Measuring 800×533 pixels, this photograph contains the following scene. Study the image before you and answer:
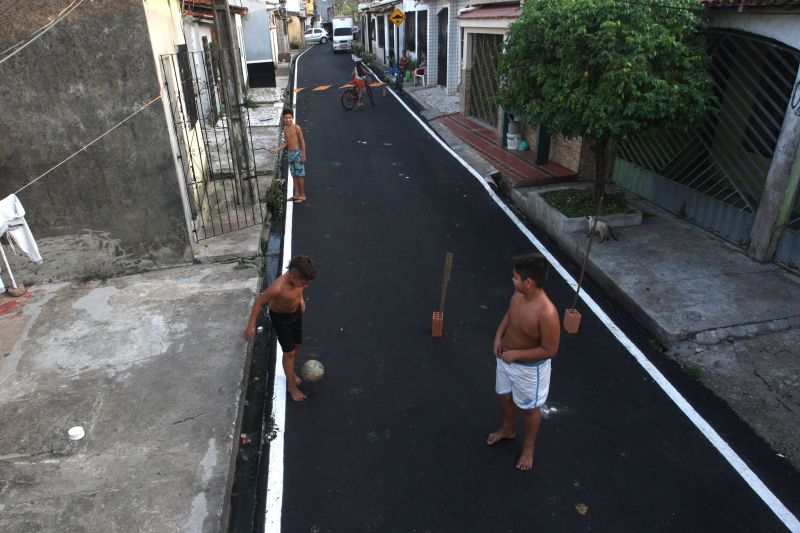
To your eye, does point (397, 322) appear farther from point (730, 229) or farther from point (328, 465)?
point (730, 229)

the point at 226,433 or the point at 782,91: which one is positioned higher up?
the point at 782,91

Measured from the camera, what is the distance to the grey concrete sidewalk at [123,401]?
3.94 m

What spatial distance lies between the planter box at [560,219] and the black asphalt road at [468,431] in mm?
1034

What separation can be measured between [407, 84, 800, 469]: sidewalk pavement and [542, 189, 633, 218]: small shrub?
1.00 feet

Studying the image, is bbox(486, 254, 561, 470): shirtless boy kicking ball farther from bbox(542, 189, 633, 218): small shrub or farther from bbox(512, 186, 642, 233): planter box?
bbox(542, 189, 633, 218): small shrub

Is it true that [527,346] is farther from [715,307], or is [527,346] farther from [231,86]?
[231,86]

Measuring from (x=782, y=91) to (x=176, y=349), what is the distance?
8421mm

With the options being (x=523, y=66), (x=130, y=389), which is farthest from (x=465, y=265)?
(x=130, y=389)

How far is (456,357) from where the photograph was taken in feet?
18.9

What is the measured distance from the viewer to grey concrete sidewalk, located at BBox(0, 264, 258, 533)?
155 inches

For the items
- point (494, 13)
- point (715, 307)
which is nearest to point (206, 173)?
point (494, 13)

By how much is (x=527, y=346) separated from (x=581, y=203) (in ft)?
19.1

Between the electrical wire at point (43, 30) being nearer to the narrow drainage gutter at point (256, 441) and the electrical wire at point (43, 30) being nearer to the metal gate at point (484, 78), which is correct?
the narrow drainage gutter at point (256, 441)

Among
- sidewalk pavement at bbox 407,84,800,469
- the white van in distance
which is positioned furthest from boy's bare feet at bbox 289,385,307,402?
the white van in distance
